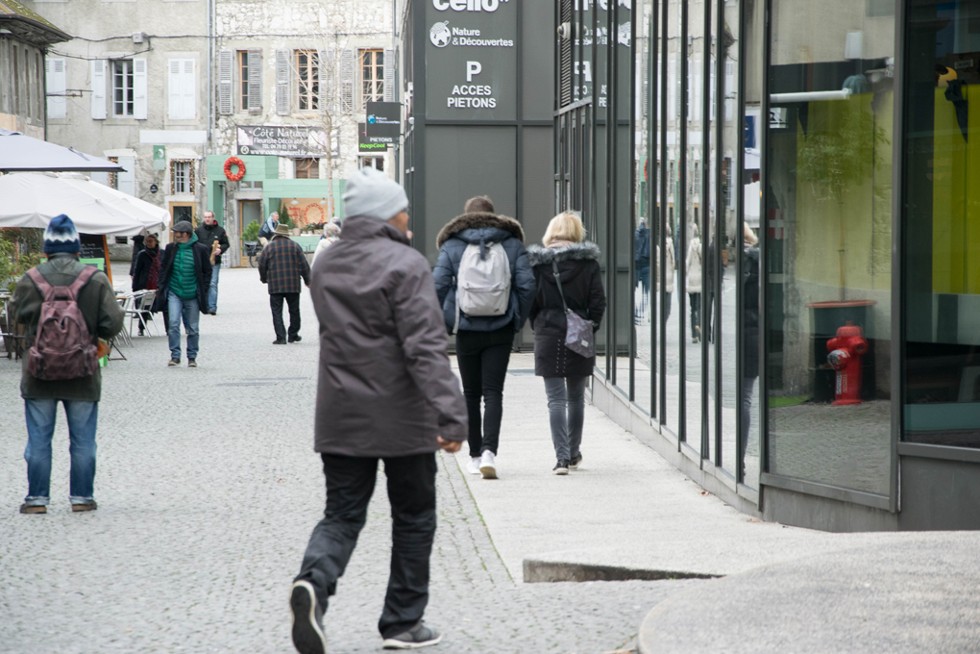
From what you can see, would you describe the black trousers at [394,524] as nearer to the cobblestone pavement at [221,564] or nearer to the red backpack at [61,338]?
the cobblestone pavement at [221,564]

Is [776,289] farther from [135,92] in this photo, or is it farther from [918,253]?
[135,92]

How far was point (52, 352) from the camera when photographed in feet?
29.5

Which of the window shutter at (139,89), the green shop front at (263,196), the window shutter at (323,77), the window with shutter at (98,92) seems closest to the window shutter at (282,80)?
the window shutter at (323,77)

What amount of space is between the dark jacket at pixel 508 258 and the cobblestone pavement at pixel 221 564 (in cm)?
103

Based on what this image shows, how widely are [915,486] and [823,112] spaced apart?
1.85m

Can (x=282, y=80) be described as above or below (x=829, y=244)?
above

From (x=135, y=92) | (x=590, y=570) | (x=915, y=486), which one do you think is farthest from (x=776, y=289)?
(x=135, y=92)

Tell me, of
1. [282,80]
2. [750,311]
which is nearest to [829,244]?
[750,311]

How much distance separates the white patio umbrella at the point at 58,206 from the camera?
21.2 m

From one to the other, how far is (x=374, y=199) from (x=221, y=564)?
2.63 m

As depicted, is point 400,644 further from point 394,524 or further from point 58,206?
point 58,206

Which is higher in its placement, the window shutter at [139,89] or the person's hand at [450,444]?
the window shutter at [139,89]

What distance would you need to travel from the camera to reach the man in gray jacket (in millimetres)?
5410

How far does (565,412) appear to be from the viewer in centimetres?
1080
